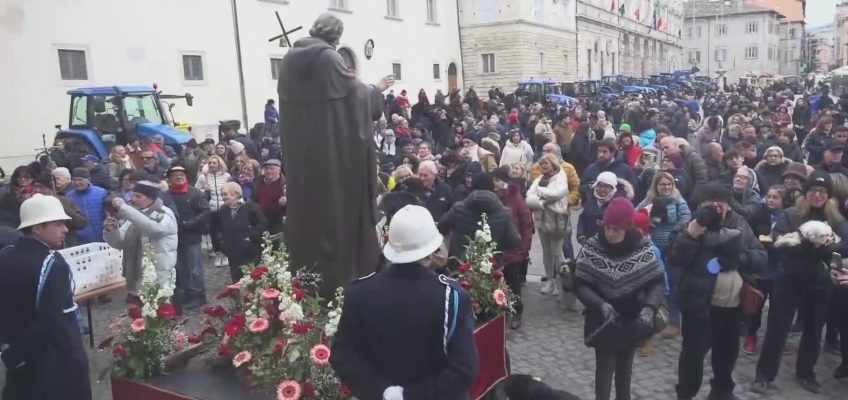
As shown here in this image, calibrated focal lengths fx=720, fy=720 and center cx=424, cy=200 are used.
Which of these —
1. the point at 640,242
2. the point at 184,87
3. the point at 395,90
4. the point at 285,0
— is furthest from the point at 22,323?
the point at 395,90

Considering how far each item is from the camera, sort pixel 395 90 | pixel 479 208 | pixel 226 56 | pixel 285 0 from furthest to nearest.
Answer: pixel 395 90 → pixel 285 0 → pixel 226 56 → pixel 479 208

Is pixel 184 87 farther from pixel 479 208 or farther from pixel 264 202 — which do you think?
pixel 479 208

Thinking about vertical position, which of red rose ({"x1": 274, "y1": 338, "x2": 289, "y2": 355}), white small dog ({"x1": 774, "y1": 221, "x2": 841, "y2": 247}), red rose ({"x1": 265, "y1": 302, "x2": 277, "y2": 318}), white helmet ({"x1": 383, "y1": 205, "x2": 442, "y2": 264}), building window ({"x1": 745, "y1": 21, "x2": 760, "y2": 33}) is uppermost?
building window ({"x1": 745, "y1": 21, "x2": 760, "y2": 33})

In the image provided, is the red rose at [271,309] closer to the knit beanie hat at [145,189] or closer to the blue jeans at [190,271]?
the knit beanie hat at [145,189]

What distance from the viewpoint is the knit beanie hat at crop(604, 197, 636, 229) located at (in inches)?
185

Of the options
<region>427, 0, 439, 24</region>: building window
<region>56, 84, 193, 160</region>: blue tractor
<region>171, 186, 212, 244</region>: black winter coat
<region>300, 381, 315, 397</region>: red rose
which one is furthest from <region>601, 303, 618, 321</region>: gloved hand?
<region>427, 0, 439, 24</region>: building window

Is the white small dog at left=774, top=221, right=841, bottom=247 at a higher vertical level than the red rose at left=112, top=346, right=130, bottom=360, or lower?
higher

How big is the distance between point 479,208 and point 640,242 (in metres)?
2.14

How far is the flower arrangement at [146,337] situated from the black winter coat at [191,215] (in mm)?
3300

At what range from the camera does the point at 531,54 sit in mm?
41844

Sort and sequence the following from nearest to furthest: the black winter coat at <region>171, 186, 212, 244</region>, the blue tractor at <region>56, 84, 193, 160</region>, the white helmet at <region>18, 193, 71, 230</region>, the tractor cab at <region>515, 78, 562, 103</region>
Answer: the white helmet at <region>18, 193, 71, 230</region> < the black winter coat at <region>171, 186, 212, 244</region> < the blue tractor at <region>56, 84, 193, 160</region> < the tractor cab at <region>515, 78, 562, 103</region>

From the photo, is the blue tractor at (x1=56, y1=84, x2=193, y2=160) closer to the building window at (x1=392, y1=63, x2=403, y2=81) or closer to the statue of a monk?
the statue of a monk

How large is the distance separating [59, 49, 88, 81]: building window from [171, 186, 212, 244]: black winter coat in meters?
14.6

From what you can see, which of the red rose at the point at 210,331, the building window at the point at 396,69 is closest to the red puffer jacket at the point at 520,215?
the red rose at the point at 210,331
